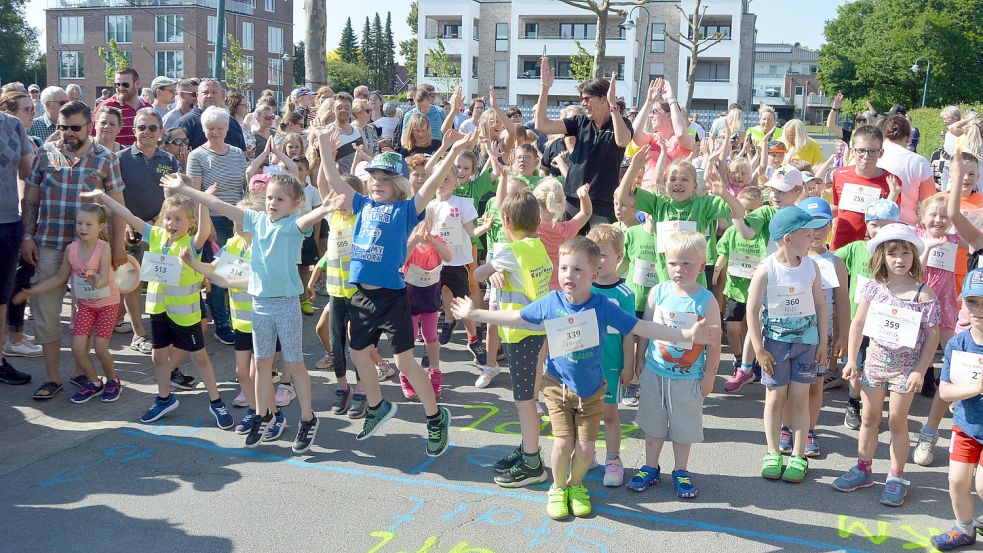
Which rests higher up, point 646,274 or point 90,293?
point 646,274

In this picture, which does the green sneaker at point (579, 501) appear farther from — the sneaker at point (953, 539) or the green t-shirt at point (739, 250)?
the green t-shirt at point (739, 250)

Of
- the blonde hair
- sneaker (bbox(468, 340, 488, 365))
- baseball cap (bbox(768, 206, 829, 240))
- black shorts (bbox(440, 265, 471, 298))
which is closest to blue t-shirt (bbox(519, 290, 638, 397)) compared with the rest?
baseball cap (bbox(768, 206, 829, 240))

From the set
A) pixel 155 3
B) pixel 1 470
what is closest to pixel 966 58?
pixel 155 3

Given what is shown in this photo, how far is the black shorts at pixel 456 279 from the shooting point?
711 centimetres

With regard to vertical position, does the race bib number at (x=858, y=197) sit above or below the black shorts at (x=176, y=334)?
above

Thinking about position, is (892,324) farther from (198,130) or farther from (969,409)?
(198,130)

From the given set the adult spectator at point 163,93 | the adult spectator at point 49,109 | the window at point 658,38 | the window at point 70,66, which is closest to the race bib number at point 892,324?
the adult spectator at point 49,109

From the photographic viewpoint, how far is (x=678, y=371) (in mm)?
4734

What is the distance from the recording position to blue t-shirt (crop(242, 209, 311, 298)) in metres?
5.24

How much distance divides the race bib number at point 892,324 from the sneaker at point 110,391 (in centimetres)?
520

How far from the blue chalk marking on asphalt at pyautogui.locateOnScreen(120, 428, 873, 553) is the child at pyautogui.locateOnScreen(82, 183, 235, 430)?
0.34 meters

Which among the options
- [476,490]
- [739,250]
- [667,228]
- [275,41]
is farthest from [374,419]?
[275,41]

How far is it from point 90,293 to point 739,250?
16.3 ft

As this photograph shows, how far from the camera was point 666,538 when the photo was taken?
4223mm
